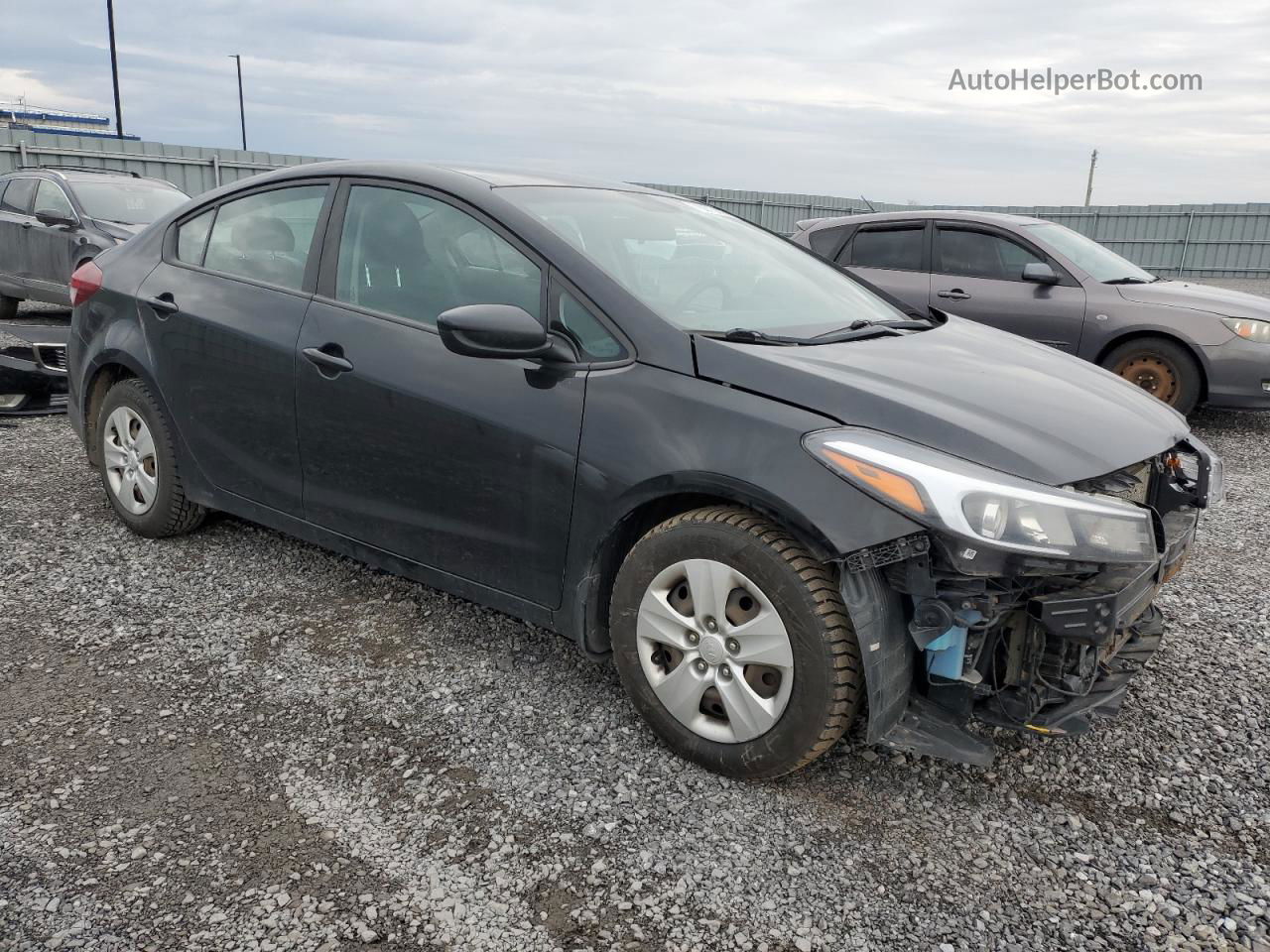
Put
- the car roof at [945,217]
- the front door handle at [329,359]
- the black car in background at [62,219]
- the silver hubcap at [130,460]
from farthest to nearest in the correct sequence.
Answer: the black car in background at [62,219], the car roof at [945,217], the silver hubcap at [130,460], the front door handle at [329,359]

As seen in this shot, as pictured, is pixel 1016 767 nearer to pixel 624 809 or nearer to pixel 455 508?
pixel 624 809

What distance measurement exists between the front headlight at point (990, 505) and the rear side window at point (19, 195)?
11338 mm

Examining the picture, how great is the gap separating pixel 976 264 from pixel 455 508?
631 cm

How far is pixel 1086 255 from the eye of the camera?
7.90 metres

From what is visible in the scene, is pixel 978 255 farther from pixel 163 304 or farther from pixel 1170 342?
pixel 163 304

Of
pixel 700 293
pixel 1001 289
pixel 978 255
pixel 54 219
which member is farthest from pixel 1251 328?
pixel 54 219

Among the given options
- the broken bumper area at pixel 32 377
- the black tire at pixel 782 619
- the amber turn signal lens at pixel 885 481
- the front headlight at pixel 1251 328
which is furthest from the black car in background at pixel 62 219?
the front headlight at pixel 1251 328

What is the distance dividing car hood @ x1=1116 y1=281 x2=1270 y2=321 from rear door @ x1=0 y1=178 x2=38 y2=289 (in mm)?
10945

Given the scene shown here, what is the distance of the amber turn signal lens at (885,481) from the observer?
87.7 inches

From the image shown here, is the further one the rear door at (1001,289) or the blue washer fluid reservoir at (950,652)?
the rear door at (1001,289)

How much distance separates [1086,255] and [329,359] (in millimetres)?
6807

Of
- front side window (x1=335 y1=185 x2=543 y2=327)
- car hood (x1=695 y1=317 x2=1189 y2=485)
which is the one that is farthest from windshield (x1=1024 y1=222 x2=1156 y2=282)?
front side window (x1=335 y1=185 x2=543 y2=327)

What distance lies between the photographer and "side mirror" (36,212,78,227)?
32.3 feet

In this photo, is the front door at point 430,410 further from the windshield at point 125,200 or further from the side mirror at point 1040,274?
the windshield at point 125,200
